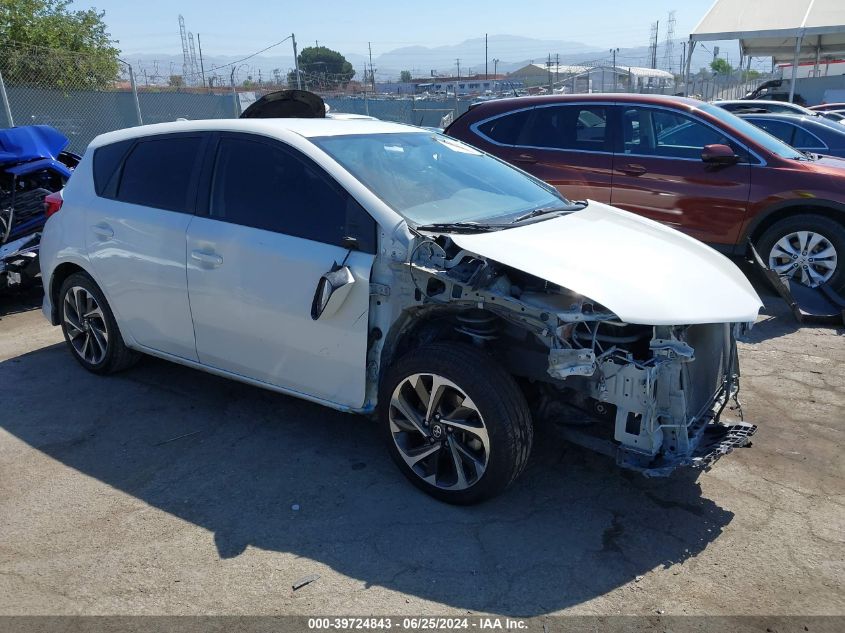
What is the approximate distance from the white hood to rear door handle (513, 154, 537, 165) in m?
3.90

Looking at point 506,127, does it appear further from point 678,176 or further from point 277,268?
point 277,268

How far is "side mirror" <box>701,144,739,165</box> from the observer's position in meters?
6.77

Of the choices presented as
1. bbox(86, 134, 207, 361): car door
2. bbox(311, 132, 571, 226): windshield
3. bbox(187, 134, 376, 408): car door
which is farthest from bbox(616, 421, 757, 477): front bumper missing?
bbox(86, 134, 207, 361): car door

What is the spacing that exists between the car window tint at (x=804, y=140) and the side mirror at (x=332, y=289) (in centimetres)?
999

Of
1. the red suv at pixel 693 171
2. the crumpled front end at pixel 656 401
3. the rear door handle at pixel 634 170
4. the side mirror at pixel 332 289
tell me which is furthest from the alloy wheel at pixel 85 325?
the rear door handle at pixel 634 170

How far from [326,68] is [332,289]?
57320mm

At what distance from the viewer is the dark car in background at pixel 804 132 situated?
10852mm

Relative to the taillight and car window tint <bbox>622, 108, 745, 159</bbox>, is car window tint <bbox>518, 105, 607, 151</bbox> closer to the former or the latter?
car window tint <bbox>622, 108, 745, 159</bbox>

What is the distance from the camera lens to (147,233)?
438 centimetres

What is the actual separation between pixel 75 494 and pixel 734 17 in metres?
23.0

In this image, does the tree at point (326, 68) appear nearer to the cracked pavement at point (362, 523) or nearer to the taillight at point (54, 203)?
the taillight at point (54, 203)

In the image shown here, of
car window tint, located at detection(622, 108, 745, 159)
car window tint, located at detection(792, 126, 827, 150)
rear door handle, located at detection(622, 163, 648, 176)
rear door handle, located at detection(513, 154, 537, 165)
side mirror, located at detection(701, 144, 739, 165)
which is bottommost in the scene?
car window tint, located at detection(792, 126, 827, 150)

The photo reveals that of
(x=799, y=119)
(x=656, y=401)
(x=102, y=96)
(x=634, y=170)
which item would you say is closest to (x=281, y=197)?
(x=656, y=401)

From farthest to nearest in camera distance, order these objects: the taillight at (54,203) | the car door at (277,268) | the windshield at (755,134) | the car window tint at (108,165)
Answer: the windshield at (755,134)
the taillight at (54,203)
the car window tint at (108,165)
the car door at (277,268)
